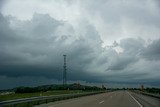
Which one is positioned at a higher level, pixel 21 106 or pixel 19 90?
pixel 19 90

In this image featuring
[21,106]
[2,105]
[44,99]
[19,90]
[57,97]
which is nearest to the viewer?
[2,105]

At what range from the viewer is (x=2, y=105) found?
1934 centimetres

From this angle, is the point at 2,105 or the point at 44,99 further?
the point at 44,99

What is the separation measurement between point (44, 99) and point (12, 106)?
9111 mm

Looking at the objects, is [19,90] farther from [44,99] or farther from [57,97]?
[44,99]

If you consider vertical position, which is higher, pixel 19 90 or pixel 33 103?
pixel 19 90

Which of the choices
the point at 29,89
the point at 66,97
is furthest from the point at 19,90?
the point at 66,97

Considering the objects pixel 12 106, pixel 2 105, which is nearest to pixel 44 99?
pixel 12 106

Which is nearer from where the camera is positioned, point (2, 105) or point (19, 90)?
point (2, 105)

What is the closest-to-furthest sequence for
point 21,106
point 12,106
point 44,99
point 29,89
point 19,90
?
point 12,106 → point 21,106 → point 44,99 → point 19,90 → point 29,89

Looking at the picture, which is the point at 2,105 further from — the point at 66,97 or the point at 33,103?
the point at 66,97

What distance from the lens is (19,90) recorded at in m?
75.9

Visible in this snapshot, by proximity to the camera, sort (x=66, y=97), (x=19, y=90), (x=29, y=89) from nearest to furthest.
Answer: (x=66, y=97) < (x=19, y=90) < (x=29, y=89)

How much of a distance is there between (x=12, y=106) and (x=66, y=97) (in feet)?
67.4
